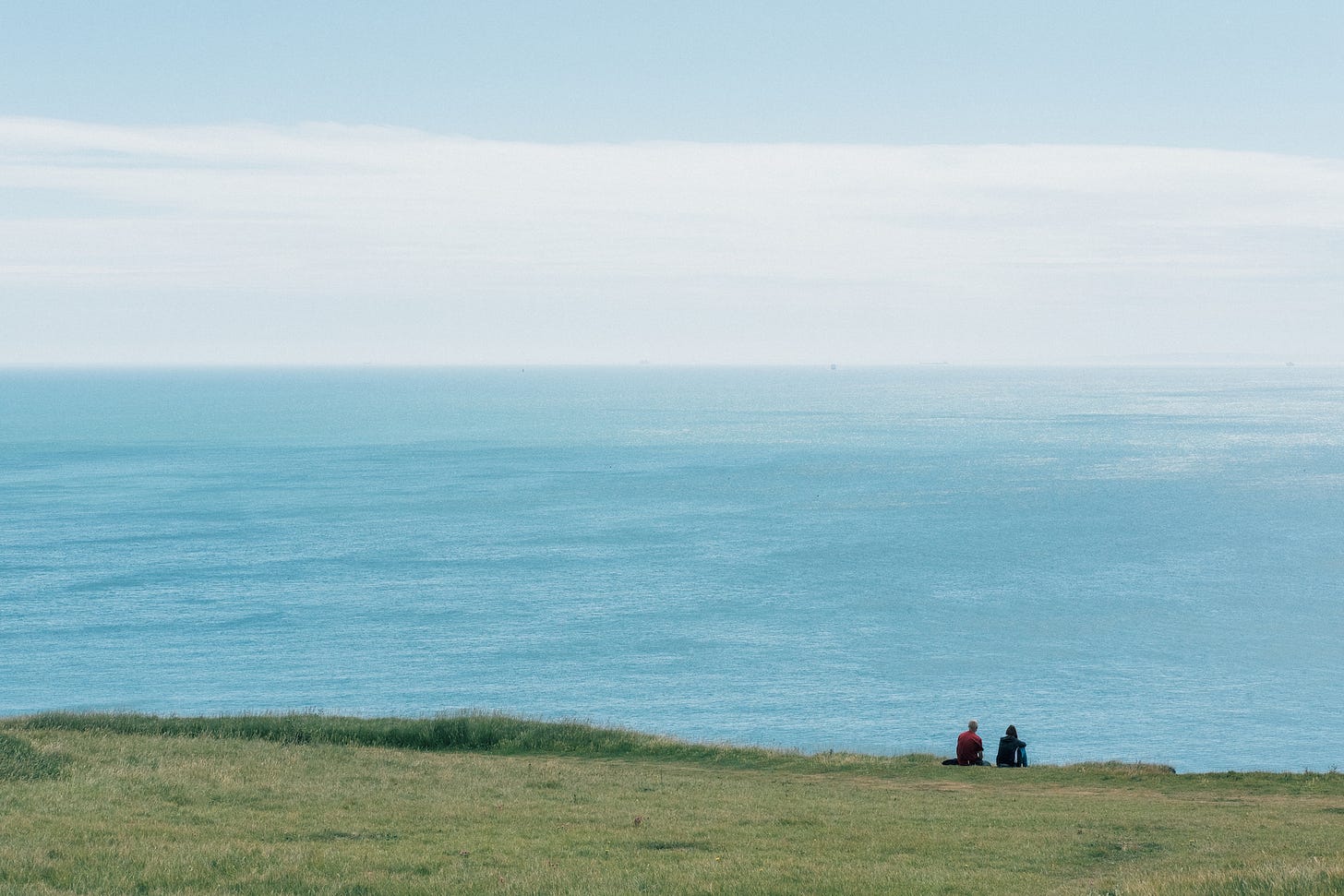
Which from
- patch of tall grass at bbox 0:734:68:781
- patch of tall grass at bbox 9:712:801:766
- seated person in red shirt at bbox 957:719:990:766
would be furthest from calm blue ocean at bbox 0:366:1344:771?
patch of tall grass at bbox 0:734:68:781

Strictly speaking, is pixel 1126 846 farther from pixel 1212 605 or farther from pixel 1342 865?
pixel 1212 605

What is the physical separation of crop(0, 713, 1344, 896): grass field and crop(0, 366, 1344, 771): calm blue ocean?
33.9 m

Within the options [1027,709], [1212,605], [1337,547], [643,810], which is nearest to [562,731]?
[643,810]

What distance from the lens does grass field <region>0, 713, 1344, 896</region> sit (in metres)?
13.5

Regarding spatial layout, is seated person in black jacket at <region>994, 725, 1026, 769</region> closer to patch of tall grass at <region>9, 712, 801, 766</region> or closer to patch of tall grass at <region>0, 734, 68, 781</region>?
patch of tall grass at <region>9, 712, 801, 766</region>

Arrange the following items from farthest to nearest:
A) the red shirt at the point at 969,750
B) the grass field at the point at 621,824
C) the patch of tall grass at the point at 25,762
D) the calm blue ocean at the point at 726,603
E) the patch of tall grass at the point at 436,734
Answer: the calm blue ocean at the point at 726,603
the patch of tall grass at the point at 436,734
the red shirt at the point at 969,750
the patch of tall grass at the point at 25,762
the grass field at the point at 621,824

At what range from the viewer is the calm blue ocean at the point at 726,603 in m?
66.2

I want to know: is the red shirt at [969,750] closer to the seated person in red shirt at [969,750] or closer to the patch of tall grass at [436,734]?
the seated person in red shirt at [969,750]

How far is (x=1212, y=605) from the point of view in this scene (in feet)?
293

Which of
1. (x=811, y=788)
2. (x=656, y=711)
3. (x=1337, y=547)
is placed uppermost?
(x=1337, y=547)

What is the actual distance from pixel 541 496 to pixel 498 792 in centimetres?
12115

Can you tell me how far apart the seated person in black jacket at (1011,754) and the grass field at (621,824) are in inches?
41.8

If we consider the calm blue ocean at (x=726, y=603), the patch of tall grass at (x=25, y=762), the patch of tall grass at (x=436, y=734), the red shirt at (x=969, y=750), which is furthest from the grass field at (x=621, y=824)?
the calm blue ocean at (x=726, y=603)

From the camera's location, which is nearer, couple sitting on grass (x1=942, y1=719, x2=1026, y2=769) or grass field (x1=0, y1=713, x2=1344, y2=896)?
grass field (x1=0, y1=713, x2=1344, y2=896)
